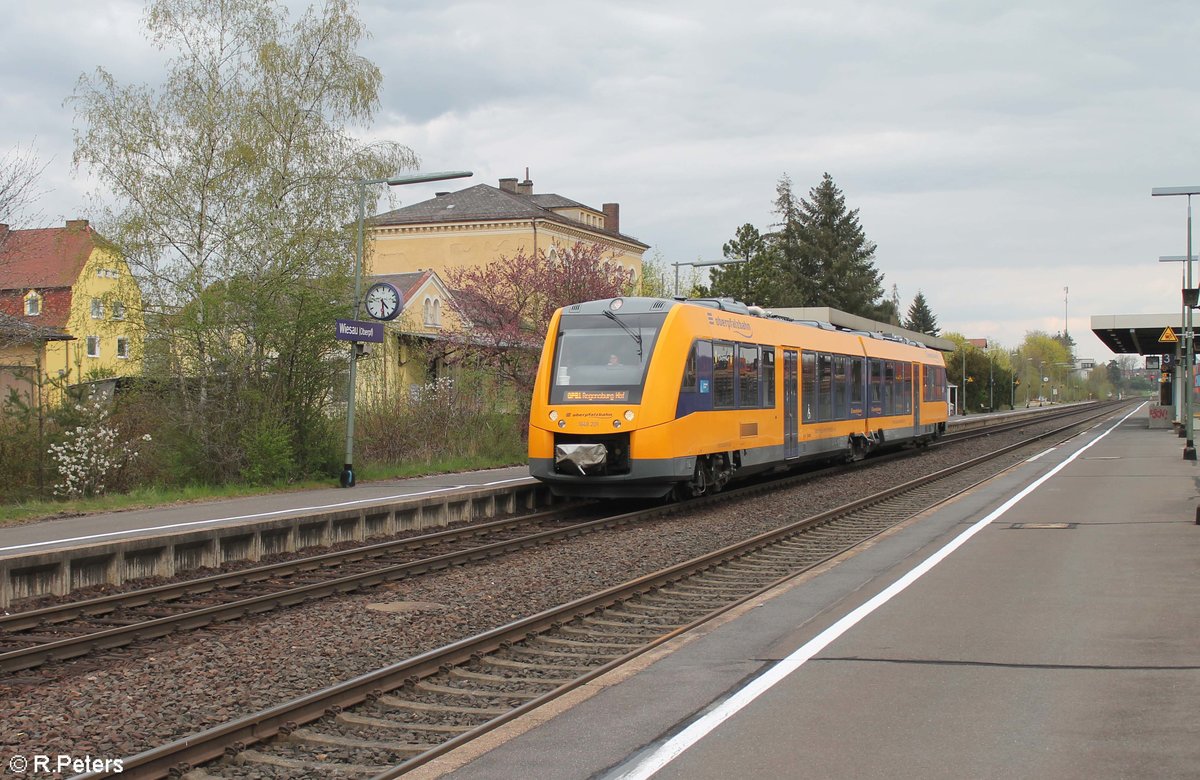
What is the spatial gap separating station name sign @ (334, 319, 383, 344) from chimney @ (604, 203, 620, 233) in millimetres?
56733

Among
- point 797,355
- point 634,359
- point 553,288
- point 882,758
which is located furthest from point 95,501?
point 553,288

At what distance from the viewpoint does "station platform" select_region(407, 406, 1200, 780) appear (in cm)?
553

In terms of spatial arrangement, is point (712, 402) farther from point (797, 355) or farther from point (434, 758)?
point (434, 758)

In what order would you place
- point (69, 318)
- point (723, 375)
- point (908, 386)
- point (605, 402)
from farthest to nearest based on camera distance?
point (908, 386), point (69, 318), point (723, 375), point (605, 402)

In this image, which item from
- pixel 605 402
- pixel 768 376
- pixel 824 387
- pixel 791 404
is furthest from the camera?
pixel 824 387

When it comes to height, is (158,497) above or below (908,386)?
below

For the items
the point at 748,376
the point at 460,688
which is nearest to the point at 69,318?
the point at 748,376

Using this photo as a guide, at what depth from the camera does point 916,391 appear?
35.9m

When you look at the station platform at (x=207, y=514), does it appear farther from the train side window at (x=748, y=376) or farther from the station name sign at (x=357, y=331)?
the train side window at (x=748, y=376)

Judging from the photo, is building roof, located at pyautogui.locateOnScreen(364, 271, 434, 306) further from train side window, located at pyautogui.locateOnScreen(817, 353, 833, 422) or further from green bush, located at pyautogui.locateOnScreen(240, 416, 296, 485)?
green bush, located at pyautogui.locateOnScreen(240, 416, 296, 485)

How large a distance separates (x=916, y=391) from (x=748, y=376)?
1659 centimetres

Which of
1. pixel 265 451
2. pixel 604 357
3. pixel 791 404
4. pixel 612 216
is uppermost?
pixel 612 216

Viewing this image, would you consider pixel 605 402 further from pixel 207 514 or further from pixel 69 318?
pixel 69 318

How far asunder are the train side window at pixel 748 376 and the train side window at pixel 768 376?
381 mm
